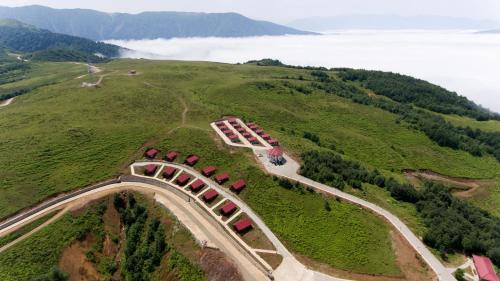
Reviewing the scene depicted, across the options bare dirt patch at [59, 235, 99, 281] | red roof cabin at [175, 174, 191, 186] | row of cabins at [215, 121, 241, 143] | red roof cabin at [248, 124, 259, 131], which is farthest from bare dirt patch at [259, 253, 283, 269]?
red roof cabin at [248, 124, 259, 131]

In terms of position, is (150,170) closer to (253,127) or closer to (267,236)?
(253,127)

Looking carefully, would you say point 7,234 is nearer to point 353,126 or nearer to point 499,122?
point 353,126

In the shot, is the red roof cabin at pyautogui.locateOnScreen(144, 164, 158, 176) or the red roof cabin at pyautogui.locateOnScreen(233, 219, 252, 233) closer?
the red roof cabin at pyautogui.locateOnScreen(233, 219, 252, 233)

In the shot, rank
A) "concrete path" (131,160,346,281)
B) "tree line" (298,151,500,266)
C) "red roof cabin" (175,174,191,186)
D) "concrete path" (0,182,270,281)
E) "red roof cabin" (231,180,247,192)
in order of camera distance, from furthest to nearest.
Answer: "red roof cabin" (175,174,191,186), "red roof cabin" (231,180,247,192), "tree line" (298,151,500,266), "concrete path" (0,182,270,281), "concrete path" (131,160,346,281)

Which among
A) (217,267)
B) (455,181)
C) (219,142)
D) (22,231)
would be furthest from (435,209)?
(22,231)

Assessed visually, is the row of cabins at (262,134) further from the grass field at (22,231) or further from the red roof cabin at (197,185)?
the grass field at (22,231)

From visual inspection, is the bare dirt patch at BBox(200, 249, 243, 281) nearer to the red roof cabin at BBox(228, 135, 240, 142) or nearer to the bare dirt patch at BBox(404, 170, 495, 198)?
the red roof cabin at BBox(228, 135, 240, 142)

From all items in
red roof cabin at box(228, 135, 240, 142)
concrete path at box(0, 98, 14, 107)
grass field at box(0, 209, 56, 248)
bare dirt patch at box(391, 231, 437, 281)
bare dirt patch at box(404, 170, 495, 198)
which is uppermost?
red roof cabin at box(228, 135, 240, 142)

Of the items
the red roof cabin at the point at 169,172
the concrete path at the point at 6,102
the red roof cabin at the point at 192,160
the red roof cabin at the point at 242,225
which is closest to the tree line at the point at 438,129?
the red roof cabin at the point at 192,160
